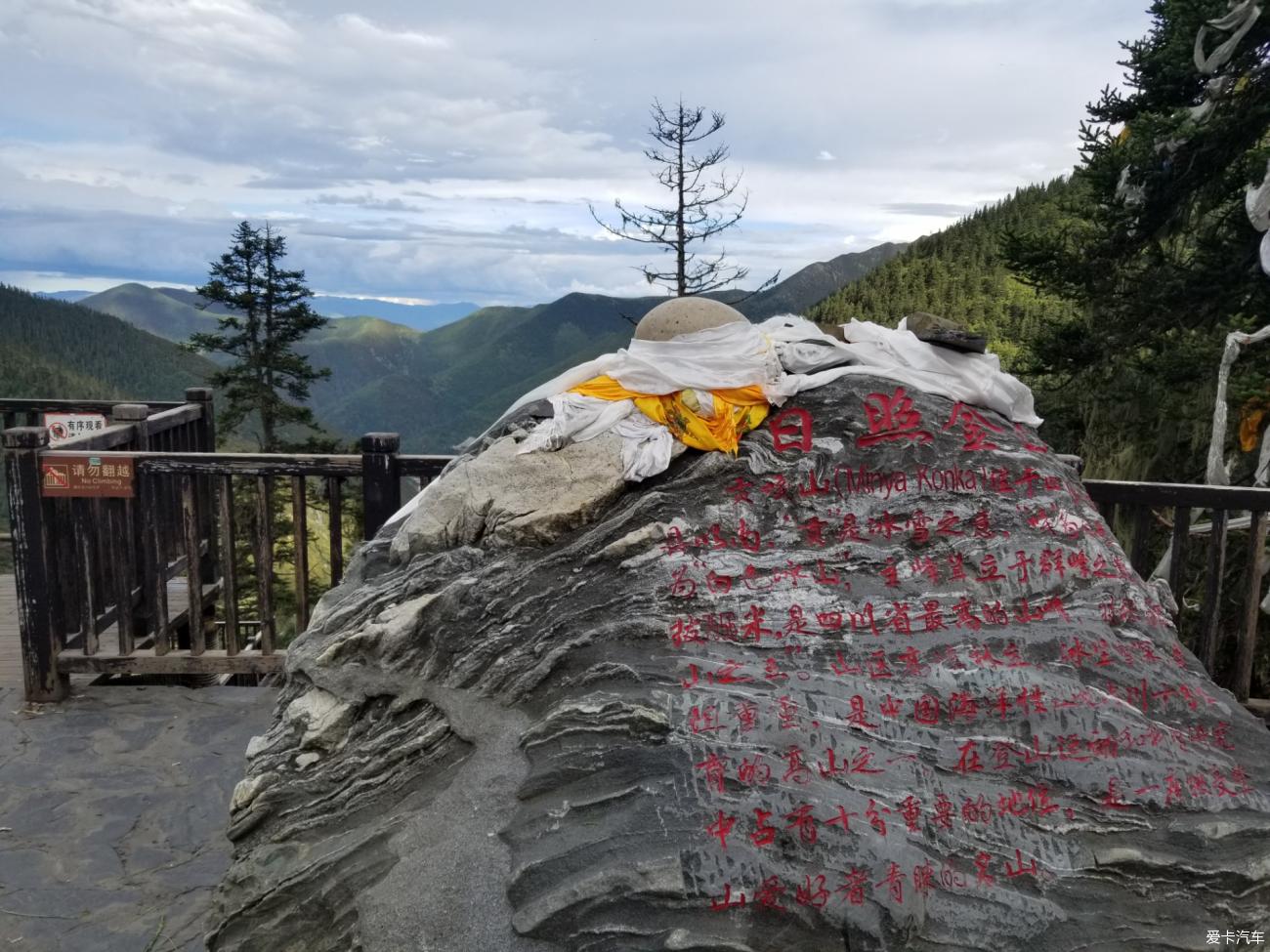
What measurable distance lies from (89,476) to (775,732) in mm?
4627

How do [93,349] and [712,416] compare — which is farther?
[93,349]

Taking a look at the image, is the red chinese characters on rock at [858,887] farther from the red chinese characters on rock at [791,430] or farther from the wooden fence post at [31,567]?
the wooden fence post at [31,567]

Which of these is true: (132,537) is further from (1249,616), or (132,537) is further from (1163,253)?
(1163,253)

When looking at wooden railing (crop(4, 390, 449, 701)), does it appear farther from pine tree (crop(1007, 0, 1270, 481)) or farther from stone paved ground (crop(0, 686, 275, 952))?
pine tree (crop(1007, 0, 1270, 481))

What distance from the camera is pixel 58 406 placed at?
346 inches

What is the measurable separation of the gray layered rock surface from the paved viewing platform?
0.98 metres

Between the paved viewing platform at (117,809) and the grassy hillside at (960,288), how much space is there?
1437cm

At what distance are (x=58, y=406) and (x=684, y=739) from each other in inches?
315

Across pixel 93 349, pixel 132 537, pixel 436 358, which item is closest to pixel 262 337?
pixel 132 537

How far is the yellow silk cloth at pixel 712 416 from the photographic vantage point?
13.5 feet

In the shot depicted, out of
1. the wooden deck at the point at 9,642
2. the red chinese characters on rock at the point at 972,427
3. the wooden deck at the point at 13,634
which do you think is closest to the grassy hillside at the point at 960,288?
the red chinese characters on rock at the point at 972,427

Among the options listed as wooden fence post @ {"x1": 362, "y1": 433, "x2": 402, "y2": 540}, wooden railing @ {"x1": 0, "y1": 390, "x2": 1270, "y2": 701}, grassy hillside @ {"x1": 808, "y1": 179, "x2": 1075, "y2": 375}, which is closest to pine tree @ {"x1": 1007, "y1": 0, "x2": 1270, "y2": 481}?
wooden railing @ {"x1": 0, "y1": 390, "x2": 1270, "y2": 701}

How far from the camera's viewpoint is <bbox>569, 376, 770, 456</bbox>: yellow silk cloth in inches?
162

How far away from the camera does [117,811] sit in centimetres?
479
